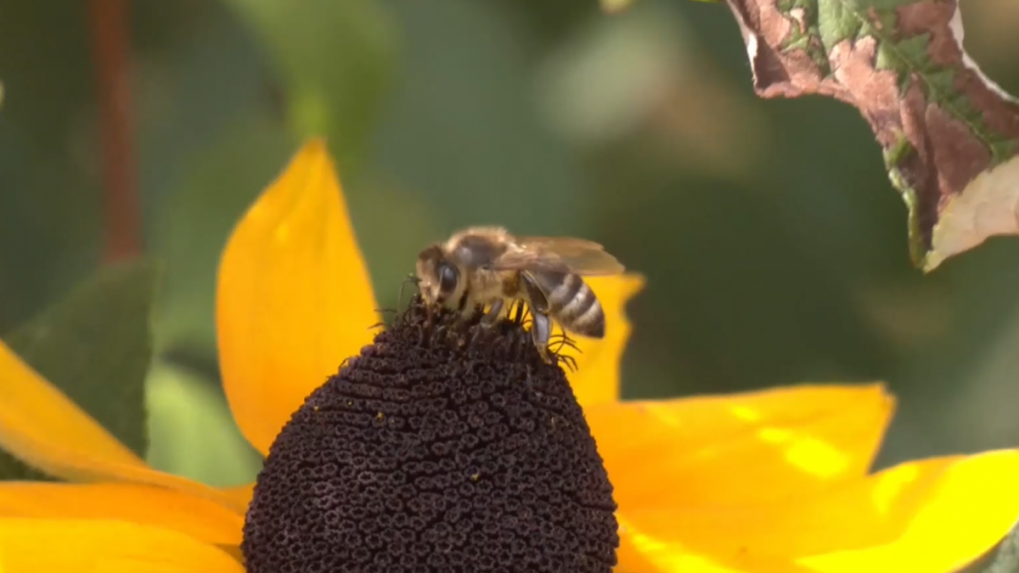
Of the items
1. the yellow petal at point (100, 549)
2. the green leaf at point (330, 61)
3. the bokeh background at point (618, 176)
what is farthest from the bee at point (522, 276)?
the bokeh background at point (618, 176)

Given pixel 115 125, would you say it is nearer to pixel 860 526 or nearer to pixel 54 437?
pixel 54 437

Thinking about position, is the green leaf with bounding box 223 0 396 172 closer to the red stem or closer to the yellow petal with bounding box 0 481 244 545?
the red stem

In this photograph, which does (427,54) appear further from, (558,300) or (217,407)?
(558,300)

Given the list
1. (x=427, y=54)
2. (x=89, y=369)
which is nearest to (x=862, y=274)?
(x=427, y=54)

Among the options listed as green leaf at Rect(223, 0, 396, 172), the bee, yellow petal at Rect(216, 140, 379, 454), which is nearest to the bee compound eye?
the bee

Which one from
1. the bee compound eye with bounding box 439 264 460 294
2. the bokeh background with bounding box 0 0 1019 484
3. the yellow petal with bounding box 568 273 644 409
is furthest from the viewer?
the bokeh background with bounding box 0 0 1019 484

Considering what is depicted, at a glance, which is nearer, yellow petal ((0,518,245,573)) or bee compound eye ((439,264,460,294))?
yellow petal ((0,518,245,573))
